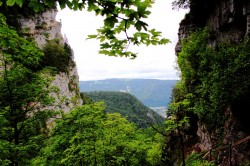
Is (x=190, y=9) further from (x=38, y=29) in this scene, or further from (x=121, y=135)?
(x=38, y=29)

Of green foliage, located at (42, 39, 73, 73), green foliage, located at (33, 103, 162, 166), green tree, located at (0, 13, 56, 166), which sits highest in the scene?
green foliage, located at (42, 39, 73, 73)

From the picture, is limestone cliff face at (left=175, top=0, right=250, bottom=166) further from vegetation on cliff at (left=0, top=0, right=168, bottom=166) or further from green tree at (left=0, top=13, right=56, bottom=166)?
green tree at (left=0, top=13, right=56, bottom=166)

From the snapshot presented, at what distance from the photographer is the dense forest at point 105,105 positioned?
4.14 metres

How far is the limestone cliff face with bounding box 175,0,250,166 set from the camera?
16.4 meters

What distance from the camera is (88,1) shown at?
331 centimetres

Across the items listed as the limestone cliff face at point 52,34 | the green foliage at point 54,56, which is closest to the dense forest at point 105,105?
the limestone cliff face at point 52,34

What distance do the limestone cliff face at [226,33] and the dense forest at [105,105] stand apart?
0.23ft

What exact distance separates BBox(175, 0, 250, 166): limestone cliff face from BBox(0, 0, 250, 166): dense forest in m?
0.07

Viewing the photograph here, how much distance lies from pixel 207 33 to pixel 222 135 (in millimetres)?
13628

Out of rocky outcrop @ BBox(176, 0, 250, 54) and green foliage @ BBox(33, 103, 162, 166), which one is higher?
rocky outcrop @ BBox(176, 0, 250, 54)

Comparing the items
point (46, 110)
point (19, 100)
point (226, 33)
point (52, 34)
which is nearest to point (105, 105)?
point (46, 110)

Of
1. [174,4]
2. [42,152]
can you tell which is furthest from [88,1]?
[174,4]

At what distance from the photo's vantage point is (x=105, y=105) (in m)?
21.4

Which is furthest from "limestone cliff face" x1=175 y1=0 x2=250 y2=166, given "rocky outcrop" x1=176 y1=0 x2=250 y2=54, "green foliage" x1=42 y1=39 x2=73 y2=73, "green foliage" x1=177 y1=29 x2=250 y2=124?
"green foliage" x1=42 y1=39 x2=73 y2=73
